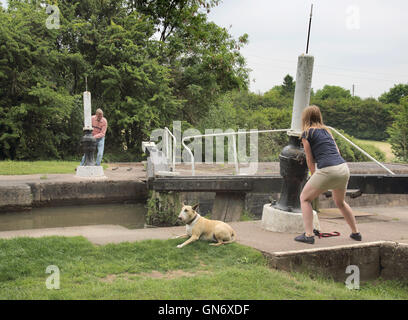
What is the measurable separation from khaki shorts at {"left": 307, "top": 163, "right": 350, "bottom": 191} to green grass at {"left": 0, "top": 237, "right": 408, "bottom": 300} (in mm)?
1163

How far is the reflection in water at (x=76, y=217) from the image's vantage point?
8.70m

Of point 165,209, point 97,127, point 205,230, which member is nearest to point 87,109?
point 97,127

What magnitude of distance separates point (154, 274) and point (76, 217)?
5380 millimetres

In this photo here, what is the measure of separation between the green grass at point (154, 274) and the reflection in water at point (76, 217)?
145 inches

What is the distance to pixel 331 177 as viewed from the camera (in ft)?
17.4

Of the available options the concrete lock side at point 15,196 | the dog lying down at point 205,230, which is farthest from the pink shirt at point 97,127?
the dog lying down at point 205,230

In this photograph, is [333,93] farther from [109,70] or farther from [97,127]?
[97,127]

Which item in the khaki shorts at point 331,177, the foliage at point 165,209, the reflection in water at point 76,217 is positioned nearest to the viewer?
the khaki shorts at point 331,177

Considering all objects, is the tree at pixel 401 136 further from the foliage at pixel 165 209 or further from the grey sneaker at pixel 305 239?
the grey sneaker at pixel 305 239

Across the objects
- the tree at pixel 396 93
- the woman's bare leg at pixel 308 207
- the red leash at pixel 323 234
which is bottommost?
the red leash at pixel 323 234

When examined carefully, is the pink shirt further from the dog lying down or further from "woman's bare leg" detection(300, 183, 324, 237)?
"woman's bare leg" detection(300, 183, 324, 237)
